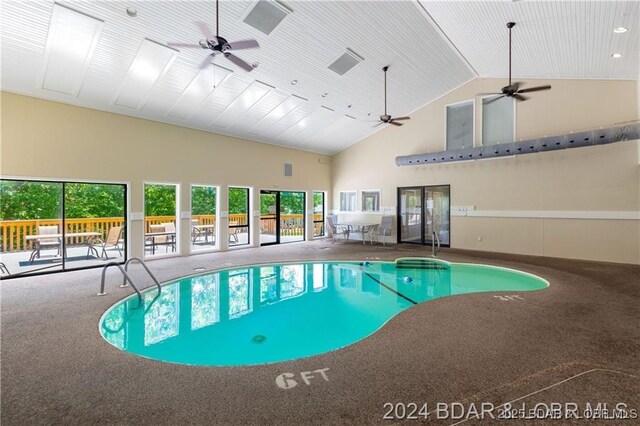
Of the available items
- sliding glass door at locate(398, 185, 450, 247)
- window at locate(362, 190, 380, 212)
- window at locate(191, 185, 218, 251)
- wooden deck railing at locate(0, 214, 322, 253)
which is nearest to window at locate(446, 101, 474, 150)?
sliding glass door at locate(398, 185, 450, 247)

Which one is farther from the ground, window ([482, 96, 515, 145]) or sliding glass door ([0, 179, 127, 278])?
window ([482, 96, 515, 145])

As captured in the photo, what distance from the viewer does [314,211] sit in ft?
39.8

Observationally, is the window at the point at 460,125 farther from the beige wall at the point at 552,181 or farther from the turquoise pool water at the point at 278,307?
the turquoise pool water at the point at 278,307

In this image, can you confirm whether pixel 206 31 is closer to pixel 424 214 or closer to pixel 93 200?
pixel 93 200

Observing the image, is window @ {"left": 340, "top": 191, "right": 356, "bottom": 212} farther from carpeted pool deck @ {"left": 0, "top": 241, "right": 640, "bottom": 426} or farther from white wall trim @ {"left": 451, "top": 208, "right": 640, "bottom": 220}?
carpeted pool deck @ {"left": 0, "top": 241, "right": 640, "bottom": 426}

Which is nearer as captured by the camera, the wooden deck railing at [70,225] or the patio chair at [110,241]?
the wooden deck railing at [70,225]

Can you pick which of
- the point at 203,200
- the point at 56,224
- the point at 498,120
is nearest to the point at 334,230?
the point at 203,200

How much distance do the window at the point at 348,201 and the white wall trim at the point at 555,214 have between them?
3.73 metres

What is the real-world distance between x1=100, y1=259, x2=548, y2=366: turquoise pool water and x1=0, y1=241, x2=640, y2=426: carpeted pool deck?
0.58m

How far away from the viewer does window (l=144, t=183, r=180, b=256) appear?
7812 millimetres

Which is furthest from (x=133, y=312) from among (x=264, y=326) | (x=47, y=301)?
(x=264, y=326)

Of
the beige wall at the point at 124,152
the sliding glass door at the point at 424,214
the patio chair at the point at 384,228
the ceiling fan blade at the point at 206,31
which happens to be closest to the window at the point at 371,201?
the patio chair at the point at 384,228

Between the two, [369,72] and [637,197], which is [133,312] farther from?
[637,197]

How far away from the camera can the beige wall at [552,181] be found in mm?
6867
